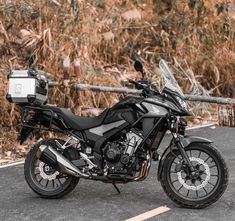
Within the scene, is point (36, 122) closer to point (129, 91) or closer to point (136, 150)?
point (136, 150)

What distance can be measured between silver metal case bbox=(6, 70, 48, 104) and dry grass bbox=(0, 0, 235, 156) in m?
2.60

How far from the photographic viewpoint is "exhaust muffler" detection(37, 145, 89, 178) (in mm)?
5402

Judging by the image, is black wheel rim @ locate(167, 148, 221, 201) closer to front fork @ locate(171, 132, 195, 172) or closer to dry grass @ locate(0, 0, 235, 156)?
front fork @ locate(171, 132, 195, 172)

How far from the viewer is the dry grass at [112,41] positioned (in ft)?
32.3

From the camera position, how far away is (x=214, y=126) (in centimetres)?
1068

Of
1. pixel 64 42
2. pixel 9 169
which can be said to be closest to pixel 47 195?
pixel 9 169

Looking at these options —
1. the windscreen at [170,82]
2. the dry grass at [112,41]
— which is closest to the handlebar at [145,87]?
the windscreen at [170,82]

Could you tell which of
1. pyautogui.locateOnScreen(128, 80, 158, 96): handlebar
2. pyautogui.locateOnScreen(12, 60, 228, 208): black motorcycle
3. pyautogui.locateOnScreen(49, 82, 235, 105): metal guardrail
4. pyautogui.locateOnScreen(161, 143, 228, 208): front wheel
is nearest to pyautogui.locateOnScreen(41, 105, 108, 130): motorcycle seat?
pyautogui.locateOnScreen(12, 60, 228, 208): black motorcycle

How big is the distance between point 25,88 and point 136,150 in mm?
1331

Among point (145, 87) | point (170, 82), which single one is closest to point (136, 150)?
point (145, 87)

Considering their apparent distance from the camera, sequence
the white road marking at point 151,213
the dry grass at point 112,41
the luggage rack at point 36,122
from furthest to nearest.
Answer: the dry grass at point 112,41 → the luggage rack at point 36,122 → the white road marking at point 151,213

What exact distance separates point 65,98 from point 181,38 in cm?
520

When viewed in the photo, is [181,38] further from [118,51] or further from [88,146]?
[88,146]

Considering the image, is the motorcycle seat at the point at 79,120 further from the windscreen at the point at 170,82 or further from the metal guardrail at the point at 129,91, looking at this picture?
the metal guardrail at the point at 129,91
